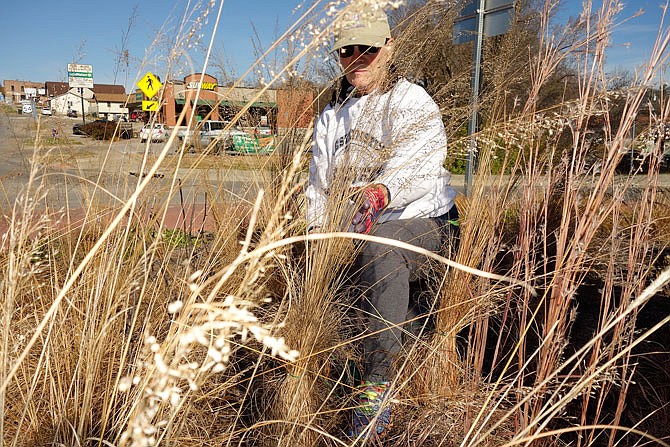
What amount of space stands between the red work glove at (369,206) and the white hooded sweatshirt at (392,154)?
27 mm

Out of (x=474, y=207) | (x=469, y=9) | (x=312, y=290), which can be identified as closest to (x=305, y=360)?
(x=312, y=290)

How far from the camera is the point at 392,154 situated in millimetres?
1415

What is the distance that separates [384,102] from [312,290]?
659 mm

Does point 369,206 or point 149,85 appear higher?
point 149,85

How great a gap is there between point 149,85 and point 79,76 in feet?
3.00

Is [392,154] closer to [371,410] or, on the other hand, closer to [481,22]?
[371,410]

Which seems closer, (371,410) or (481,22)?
(371,410)

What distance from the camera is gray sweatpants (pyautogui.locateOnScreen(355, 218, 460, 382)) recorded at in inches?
54.5

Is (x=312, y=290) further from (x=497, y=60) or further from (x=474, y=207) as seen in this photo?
(x=497, y=60)

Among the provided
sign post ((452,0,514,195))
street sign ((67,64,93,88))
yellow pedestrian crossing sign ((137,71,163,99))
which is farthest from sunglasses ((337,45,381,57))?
street sign ((67,64,93,88))

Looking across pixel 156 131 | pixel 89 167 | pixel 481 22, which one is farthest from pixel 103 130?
pixel 481 22

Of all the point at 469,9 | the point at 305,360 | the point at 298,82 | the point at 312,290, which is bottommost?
the point at 305,360

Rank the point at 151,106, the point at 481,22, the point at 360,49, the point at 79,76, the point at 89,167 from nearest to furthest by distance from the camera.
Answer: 1. the point at 151,106
2. the point at 360,49
3. the point at 79,76
4. the point at 89,167
5. the point at 481,22

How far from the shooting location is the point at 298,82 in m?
2.09
